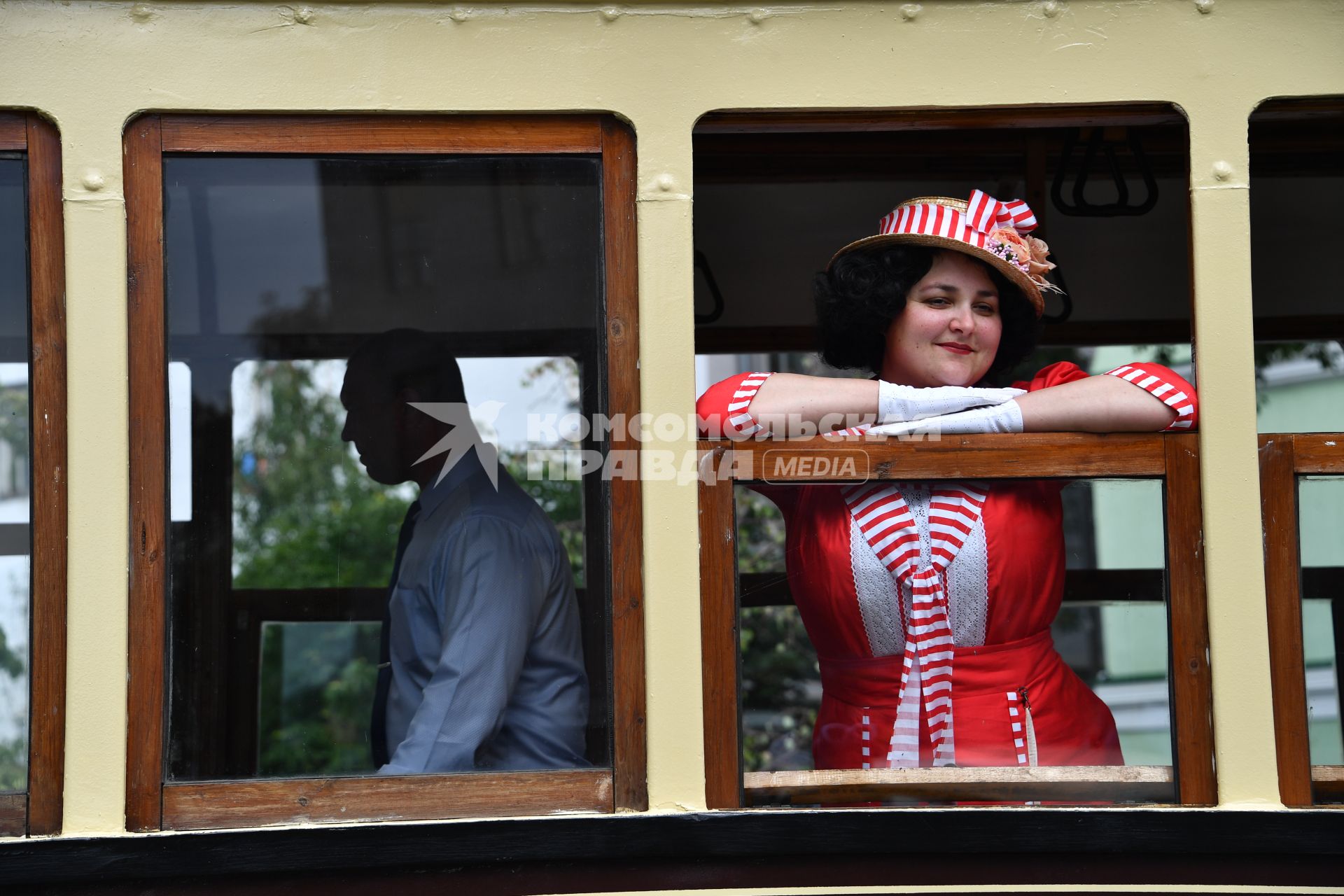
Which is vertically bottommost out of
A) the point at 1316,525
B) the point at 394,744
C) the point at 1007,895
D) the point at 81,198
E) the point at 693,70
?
the point at 1007,895

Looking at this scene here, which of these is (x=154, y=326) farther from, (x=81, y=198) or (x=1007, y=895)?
(x=1007, y=895)

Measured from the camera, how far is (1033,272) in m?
2.26

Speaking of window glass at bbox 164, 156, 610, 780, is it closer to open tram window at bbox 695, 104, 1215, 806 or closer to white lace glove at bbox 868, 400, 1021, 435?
open tram window at bbox 695, 104, 1215, 806

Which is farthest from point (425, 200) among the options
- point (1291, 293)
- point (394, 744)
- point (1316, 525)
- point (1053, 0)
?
point (1316, 525)

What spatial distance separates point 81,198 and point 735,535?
1022mm

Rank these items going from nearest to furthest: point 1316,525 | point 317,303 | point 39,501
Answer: point 39,501 < point 317,303 < point 1316,525

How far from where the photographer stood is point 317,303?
2.44 metres

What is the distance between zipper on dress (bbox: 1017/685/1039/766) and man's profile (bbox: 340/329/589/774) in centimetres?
67

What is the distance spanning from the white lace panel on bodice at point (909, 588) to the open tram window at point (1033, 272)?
11 cm

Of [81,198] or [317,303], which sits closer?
[81,198]

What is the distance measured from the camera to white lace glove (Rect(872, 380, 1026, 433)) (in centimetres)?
206

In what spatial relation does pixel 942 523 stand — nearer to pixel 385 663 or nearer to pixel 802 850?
pixel 802 850

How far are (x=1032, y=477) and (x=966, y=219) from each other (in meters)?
0.45

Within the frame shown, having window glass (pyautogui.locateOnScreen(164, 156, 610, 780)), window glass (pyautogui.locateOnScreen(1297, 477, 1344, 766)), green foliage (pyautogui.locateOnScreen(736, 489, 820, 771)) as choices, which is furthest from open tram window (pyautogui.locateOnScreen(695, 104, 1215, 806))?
green foliage (pyautogui.locateOnScreen(736, 489, 820, 771))
